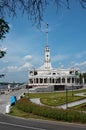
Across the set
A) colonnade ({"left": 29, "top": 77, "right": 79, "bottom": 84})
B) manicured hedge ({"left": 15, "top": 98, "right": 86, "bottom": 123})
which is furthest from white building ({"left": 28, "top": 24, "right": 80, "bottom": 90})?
manicured hedge ({"left": 15, "top": 98, "right": 86, "bottom": 123})

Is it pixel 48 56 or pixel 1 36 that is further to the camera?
pixel 48 56

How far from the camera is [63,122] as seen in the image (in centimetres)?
2798

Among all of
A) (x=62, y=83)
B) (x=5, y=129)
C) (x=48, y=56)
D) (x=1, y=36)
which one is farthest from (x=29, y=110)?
(x=48, y=56)

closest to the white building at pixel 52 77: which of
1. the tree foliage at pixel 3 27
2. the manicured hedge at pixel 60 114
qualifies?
the manicured hedge at pixel 60 114

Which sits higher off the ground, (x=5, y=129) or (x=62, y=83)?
(x=62, y=83)

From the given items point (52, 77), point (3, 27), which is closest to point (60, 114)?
point (3, 27)

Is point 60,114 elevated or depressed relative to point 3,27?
depressed

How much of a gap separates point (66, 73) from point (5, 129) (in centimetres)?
11169

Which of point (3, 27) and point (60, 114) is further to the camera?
point (60, 114)

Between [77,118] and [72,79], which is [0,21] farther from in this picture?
[72,79]

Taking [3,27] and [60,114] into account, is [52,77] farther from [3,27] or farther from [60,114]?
[3,27]

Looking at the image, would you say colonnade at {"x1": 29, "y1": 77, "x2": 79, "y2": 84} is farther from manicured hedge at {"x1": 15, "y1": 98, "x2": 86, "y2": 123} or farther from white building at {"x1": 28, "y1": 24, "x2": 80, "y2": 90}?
manicured hedge at {"x1": 15, "y1": 98, "x2": 86, "y2": 123}

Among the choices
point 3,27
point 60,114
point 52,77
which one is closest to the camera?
point 3,27

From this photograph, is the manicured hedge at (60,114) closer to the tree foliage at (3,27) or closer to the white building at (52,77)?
the tree foliage at (3,27)
